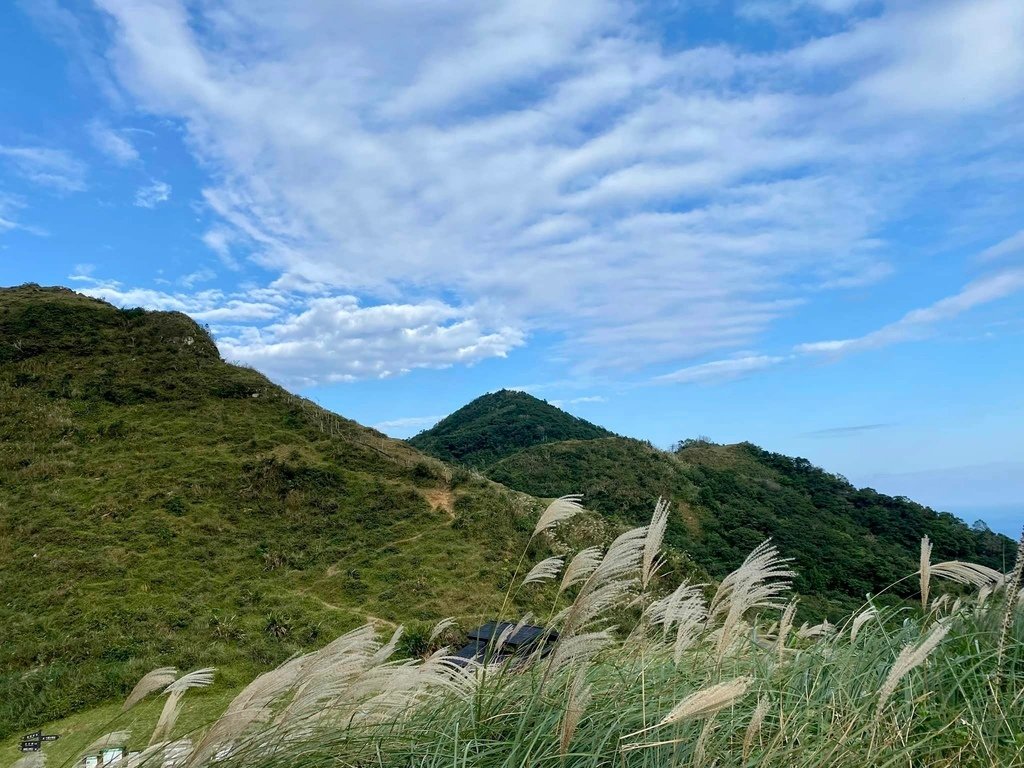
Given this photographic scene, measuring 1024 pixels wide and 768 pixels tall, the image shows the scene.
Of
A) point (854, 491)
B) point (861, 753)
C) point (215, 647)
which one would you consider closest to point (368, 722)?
point (861, 753)

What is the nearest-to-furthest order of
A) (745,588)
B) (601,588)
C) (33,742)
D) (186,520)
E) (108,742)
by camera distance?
(601,588) < (108,742) < (745,588) < (33,742) < (186,520)

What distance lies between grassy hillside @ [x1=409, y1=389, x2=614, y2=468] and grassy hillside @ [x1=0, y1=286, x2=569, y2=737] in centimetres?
2272

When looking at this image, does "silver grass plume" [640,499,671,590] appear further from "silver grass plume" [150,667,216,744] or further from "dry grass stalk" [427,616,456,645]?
"silver grass plume" [150,667,216,744]

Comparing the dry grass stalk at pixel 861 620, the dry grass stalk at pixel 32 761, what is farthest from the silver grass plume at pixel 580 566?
the dry grass stalk at pixel 32 761

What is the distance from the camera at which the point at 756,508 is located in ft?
117

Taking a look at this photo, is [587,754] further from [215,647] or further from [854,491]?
[854,491]

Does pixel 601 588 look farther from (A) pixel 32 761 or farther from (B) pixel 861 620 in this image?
(A) pixel 32 761

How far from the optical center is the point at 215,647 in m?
13.6

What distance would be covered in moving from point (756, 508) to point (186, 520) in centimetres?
2816

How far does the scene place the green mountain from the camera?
27375 mm

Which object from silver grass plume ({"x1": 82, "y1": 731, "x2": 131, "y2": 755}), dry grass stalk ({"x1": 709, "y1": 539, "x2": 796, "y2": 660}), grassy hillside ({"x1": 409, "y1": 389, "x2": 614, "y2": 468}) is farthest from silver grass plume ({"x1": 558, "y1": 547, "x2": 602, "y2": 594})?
grassy hillside ({"x1": 409, "y1": 389, "x2": 614, "y2": 468})

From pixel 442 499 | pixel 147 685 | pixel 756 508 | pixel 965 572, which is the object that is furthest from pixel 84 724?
pixel 756 508

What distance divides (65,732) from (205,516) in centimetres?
1055

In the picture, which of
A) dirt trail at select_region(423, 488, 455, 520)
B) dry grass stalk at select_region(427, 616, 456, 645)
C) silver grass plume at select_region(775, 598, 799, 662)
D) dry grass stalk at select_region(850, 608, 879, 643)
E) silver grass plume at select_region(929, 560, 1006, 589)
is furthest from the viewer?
dirt trail at select_region(423, 488, 455, 520)
